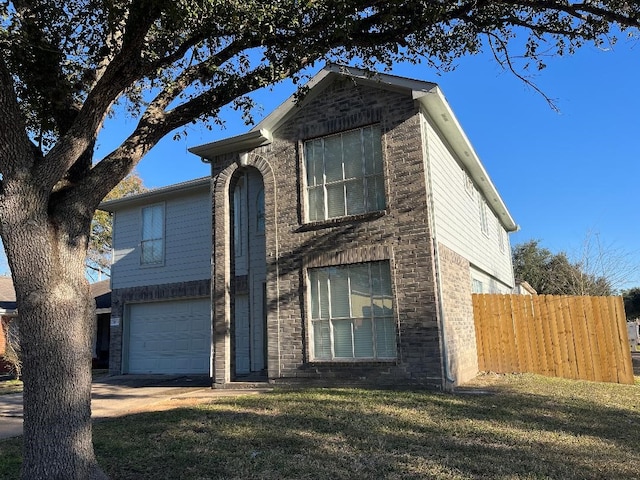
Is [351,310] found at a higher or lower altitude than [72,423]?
higher

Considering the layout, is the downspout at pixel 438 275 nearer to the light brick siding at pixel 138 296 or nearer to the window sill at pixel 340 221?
the window sill at pixel 340 221

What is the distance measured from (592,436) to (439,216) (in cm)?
512

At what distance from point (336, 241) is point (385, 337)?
2151mm

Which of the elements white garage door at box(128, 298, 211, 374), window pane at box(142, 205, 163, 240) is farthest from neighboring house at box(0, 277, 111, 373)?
window pane at box(142, 205, 163, 240)

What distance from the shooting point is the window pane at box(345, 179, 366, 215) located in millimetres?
10898

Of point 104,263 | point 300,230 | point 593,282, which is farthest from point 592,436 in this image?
point 104,263

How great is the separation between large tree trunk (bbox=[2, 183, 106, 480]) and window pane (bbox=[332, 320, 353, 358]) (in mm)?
6370

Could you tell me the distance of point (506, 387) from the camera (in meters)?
10.0

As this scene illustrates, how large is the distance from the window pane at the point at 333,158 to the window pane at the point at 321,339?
3.01m

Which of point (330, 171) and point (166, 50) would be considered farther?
point (330, 171)

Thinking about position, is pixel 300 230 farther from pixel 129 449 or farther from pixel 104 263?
pixel 104 263

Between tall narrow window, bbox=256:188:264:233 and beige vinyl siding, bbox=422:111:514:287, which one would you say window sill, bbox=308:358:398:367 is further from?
tall narrow window, bbox=256:188:264:233

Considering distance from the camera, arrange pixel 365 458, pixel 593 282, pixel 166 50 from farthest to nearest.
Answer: pixel 593 282
pixel 166 50
pixel 365 458

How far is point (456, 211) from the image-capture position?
40.7ft
